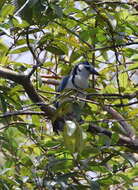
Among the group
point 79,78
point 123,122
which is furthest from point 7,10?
point 79,78

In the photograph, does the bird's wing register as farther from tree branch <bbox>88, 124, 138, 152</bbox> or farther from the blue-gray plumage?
tree branch <bbox>88, 124, 138, 152</bbox>

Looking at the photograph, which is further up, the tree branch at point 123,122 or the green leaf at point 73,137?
the green leaf at point 73,137

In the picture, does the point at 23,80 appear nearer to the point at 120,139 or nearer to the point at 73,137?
the point at 120,139

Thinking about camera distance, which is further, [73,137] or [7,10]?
[7,10]

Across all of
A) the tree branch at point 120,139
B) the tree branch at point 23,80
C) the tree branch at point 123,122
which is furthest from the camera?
the tree branch at point 123,122

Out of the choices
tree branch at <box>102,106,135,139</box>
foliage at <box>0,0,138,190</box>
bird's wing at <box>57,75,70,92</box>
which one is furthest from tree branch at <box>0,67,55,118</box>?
bird's wing at <box>57,75,70,92</box>

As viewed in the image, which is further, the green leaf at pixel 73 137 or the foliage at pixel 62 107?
the foliage at pixel 62 107

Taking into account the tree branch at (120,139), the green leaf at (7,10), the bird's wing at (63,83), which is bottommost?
the tree branch at (120,139)

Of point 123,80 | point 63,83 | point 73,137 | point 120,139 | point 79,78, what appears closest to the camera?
point 73,137

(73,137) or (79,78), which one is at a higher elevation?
(79,78)

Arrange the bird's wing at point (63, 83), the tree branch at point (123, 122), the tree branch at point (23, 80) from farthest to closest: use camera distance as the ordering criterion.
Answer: the bird's wing at point (63, 83) < the tree branch at point (123, 122) < the tree branch at point (23, 80)

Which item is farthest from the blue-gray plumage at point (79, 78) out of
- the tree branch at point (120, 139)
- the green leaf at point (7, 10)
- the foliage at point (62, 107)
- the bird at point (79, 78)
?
the green leaf at point (7, 10)

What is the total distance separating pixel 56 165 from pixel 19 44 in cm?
68

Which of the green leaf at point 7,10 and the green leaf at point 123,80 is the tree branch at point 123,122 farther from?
the green leaf at point 7,10
